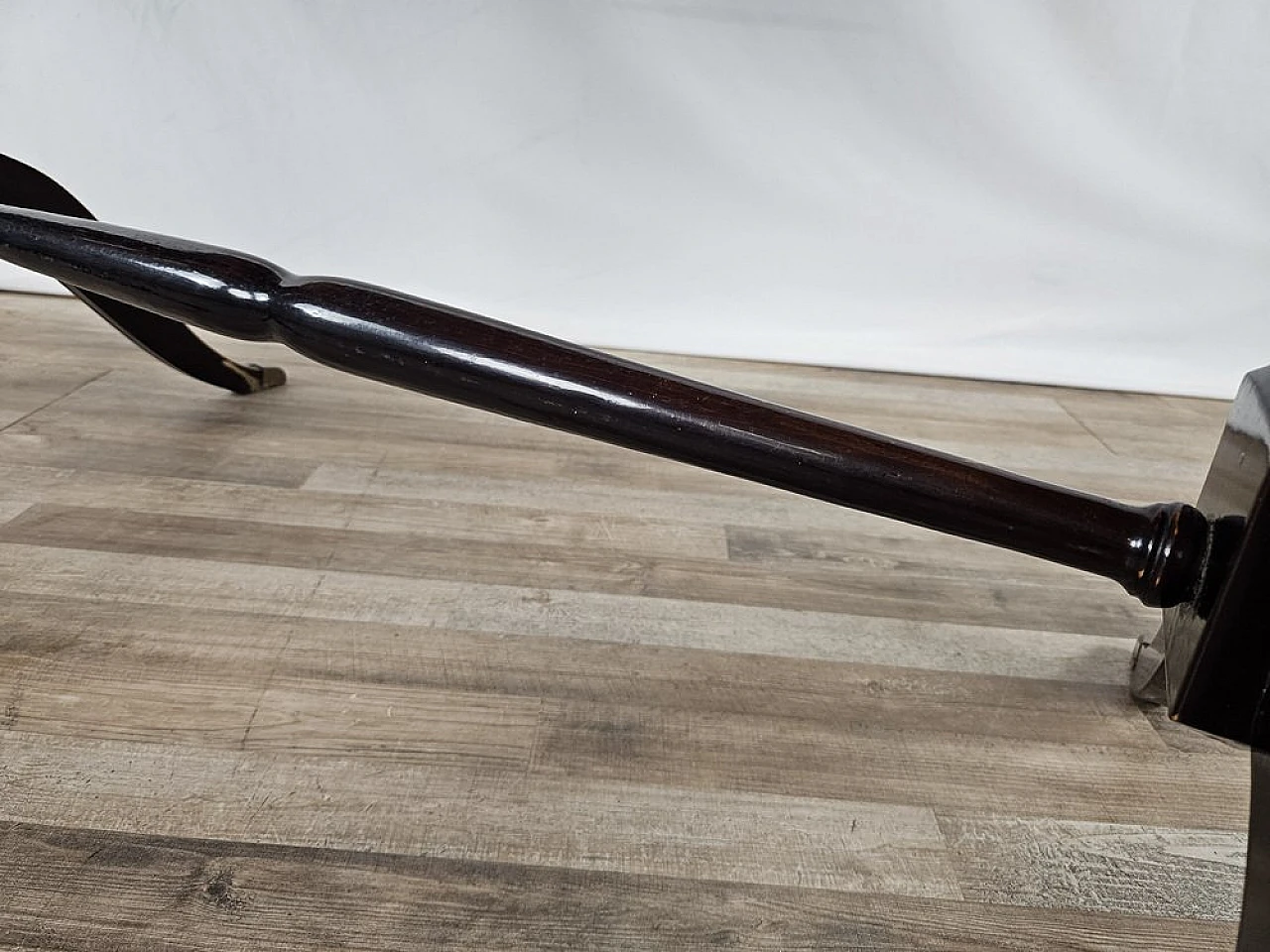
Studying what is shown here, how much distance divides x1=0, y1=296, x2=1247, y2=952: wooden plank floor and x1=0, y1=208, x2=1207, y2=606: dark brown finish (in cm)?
28

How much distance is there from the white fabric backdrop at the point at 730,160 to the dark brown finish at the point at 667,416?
54.2 inches

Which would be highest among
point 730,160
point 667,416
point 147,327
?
point 730,160

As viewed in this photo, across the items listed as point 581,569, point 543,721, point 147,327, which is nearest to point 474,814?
point 543,721

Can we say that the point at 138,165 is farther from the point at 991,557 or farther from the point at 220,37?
the point at 991,557

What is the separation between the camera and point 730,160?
6.96 feet

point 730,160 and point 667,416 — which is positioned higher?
point 730,160

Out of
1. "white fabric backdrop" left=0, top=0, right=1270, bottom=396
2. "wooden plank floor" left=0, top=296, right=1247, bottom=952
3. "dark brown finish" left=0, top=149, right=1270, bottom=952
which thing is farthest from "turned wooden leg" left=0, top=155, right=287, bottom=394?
"white fabric backdrop" left=0, top=0, right=1270, bottom=396

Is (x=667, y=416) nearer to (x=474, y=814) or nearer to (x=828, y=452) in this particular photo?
(x=828, y=452)

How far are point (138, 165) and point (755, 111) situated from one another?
3.59 feet

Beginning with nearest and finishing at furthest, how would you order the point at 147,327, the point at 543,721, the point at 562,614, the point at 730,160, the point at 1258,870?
the point at 1258,870 < the point at 543,721 < the point at 562,614 < the point at 147,327 < the point at 730,160

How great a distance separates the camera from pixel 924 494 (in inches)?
23.3

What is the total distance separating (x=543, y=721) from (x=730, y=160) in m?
1.44

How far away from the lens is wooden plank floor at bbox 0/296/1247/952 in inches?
28.6

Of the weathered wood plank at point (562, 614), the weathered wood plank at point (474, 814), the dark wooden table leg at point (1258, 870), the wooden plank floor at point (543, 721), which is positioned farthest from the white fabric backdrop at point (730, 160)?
the dark wooden table leg at point (1258, 870)
